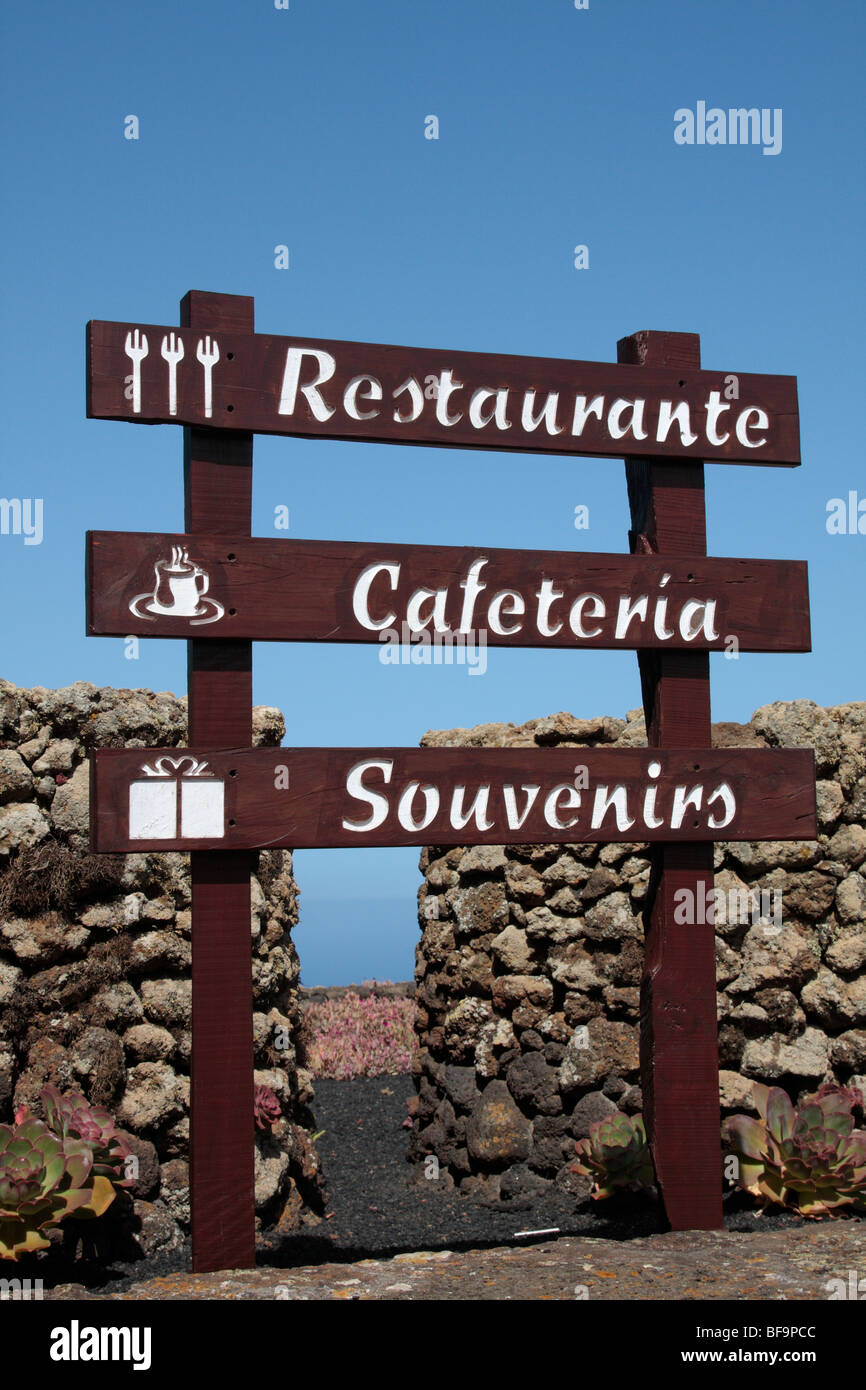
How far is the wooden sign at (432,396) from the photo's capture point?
600cm

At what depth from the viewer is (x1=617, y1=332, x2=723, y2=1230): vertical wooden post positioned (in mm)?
6566

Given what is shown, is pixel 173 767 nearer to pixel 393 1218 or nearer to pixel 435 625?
pixel 435 625

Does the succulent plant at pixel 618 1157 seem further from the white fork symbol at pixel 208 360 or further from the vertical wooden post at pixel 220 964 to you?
the white fork symbol at pixel 208 360

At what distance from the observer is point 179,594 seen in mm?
5902

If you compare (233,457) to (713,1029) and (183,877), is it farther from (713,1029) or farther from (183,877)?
(713,1029)

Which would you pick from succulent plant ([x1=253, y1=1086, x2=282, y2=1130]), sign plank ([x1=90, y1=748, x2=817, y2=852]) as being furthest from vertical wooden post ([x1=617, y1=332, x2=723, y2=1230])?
succulent plant ([x1=253, y1=1086, x2=282, y2=1130])

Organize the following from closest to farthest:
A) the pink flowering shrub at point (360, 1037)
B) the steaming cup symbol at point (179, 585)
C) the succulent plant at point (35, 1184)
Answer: the succulent plant at point (35, 1184)
the steaming cup symbol at point (179, 585)
the pink flowering shrub at point (360, 1037)

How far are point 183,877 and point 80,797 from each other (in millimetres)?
716

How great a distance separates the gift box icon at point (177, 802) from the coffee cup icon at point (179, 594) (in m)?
0.64

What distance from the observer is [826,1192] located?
6875 mm

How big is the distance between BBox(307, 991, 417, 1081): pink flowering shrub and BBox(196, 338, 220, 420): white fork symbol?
7080 millimetres

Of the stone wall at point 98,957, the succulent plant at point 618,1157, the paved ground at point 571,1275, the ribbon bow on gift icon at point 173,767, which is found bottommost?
the paved ground at point 571,1275

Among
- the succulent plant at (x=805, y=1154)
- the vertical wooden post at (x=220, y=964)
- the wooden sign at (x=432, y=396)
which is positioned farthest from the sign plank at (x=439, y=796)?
the wooden sign at (x=432, y=396)
